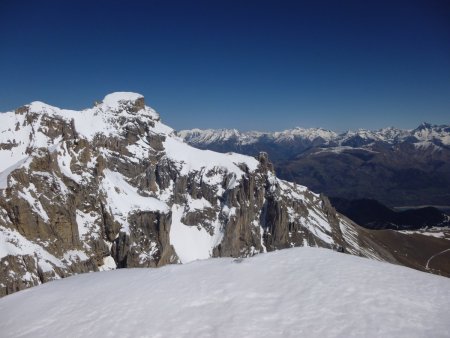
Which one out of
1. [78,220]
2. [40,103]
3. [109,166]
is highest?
[40,103]

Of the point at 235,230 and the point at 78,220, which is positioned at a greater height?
the point at 78,220

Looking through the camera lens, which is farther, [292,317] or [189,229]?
[189,229]

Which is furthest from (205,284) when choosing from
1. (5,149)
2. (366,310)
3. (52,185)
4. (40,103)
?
(40,103)

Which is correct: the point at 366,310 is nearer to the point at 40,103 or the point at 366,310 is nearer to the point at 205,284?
the point at 205,284

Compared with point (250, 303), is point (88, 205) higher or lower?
higher

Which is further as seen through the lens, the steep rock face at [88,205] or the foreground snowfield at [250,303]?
the steep rock face at [88,205]

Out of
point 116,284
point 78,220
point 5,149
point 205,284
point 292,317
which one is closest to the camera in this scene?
point 292,317

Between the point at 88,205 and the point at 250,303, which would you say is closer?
the point at 250,303

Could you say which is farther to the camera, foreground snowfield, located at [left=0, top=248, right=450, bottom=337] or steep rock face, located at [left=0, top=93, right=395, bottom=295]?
steep rock face, located at [left=0, top=93, right=395, bottom=295]
